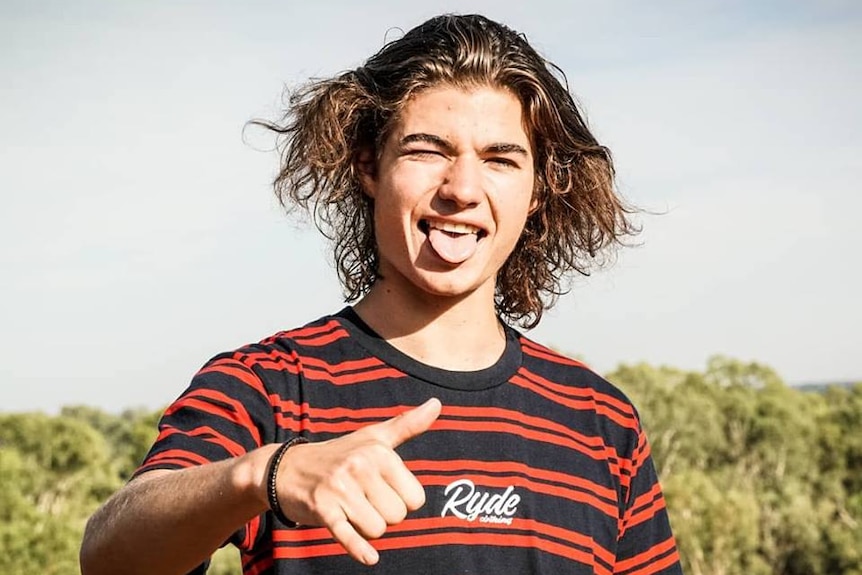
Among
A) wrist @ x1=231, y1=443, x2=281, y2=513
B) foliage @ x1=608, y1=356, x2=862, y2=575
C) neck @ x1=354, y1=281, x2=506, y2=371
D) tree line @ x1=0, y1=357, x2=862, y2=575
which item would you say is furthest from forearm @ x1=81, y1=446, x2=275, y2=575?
foliage @ x1=608, y1=356, x2=862, y2=575

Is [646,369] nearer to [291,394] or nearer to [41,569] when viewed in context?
[41,569]

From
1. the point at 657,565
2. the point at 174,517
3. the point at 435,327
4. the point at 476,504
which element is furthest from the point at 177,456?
the point at 657,565

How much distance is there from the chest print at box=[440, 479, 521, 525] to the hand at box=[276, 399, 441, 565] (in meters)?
1.06

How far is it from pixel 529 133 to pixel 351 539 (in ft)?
6.63

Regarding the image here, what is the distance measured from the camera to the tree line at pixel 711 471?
189ft

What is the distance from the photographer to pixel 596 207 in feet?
14.6

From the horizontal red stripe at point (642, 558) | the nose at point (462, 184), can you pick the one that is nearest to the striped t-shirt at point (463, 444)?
the horizontal red stripe at point (642, 558)

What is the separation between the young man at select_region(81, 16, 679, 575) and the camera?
10.5 feet

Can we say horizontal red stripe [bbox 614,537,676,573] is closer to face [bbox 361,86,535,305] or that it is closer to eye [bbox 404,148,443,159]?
face [bbox 361,86,535,305]

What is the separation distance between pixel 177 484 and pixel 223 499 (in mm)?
160

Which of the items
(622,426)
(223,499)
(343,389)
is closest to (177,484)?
(223,499)

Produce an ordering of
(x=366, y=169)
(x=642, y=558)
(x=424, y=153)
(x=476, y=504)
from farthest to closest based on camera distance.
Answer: (x=366, y=169) < (x=642, y=558) < (x=424, y=153) < (x=476, y=504)

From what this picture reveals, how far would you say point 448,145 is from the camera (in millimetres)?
3588

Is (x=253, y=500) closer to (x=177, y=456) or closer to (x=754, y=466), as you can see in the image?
(x=177, y=456)
